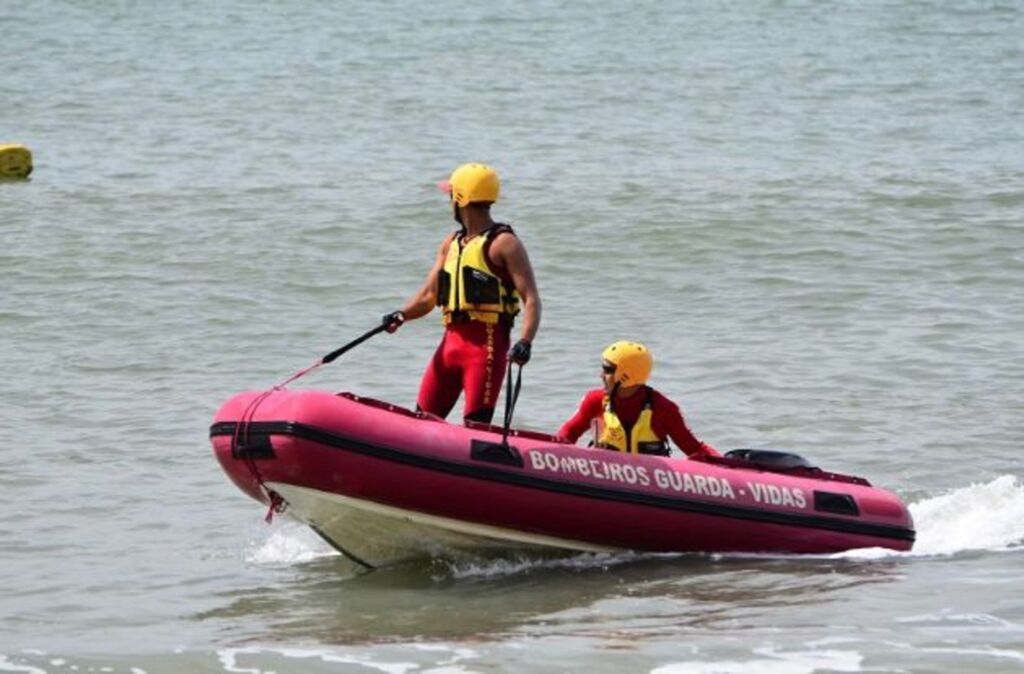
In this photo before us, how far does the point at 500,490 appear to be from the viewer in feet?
25.5

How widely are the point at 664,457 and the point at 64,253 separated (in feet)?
29.2

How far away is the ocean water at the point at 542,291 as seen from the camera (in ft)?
24.4

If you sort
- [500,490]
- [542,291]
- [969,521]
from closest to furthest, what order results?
[500,490] → [969,521] → [542,291]

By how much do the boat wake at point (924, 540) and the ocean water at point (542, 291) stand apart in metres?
0.02

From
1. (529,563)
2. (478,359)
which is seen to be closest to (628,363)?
(478,359)

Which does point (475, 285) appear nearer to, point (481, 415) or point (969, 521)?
point (481, 415)

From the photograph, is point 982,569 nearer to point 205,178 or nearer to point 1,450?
point 1,450

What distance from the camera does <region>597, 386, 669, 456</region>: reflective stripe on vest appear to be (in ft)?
26.9

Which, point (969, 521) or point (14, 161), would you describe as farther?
point (14, 161)

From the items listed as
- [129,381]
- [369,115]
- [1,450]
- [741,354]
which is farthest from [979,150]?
[1,450]

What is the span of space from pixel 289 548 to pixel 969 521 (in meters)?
2.83

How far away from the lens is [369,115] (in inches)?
909

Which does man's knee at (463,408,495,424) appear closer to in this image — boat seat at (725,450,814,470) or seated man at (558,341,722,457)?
seated man at (558,341,722,457)

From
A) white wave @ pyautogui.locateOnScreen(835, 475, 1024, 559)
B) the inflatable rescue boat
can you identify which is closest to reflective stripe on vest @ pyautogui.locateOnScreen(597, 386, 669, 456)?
the inflatable rescue boat
